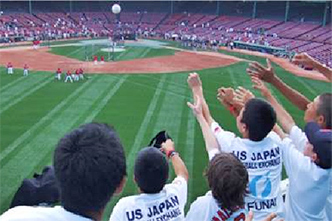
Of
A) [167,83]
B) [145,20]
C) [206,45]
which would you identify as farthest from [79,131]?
[145,20]

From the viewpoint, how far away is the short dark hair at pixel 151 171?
3906 mm

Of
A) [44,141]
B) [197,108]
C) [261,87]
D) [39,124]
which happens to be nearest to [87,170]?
[197,108]

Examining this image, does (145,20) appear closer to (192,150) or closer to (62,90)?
(62,90)

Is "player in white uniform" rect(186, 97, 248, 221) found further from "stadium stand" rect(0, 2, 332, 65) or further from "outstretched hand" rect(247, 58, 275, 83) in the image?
"stadium stand" rect(0, 2, 332, 65)

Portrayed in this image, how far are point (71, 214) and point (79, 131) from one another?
1.57 feet

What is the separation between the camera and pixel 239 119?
4.44 m

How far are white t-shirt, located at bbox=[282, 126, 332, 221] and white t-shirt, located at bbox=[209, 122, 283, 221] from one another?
0.62 ft

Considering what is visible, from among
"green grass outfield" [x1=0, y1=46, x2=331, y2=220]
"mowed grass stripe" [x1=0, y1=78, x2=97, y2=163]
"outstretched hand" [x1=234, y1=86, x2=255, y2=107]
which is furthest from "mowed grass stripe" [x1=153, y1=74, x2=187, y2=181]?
"outstretched hand" [x1=234, y1=86, x2=255, y2=107]

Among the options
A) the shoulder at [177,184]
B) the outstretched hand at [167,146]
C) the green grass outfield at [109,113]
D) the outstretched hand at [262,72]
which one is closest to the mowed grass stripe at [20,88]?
the green grass outfield at [109,113]

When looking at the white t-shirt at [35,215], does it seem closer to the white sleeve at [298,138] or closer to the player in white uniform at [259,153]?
the player in white uniform at [259,153]

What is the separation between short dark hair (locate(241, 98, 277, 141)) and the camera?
4293mm

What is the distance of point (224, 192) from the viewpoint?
346 centimetres

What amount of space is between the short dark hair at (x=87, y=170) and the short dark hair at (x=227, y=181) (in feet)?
3.78

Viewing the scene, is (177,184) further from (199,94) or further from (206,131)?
(199,94)
